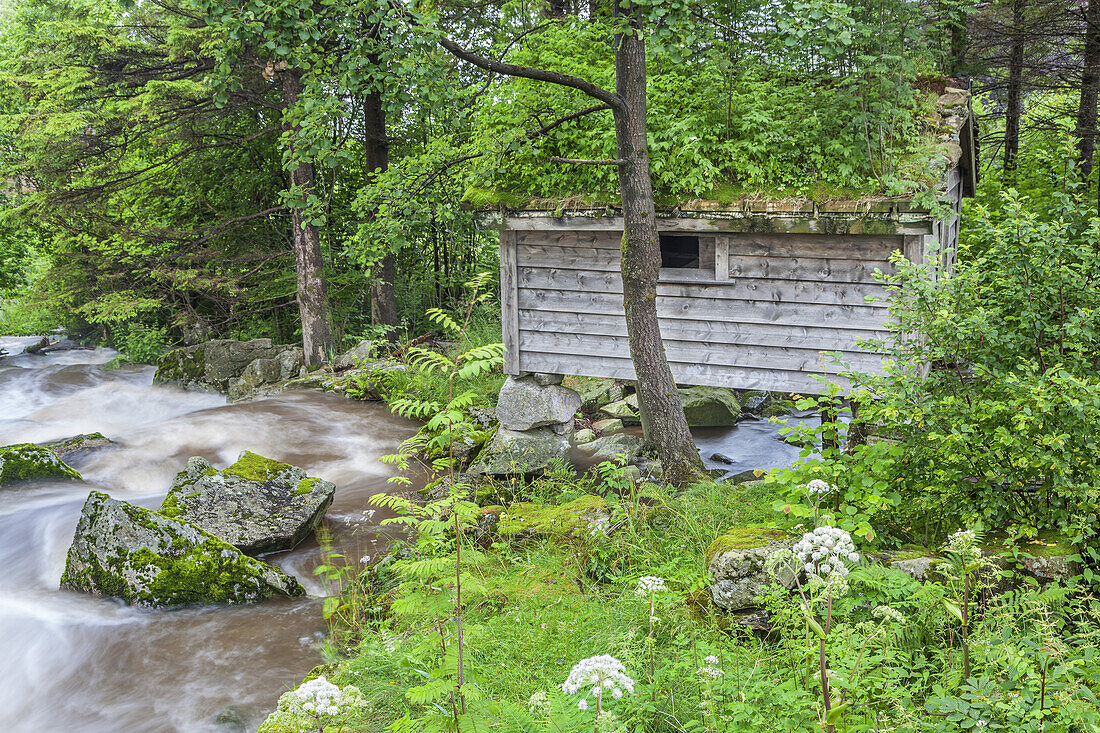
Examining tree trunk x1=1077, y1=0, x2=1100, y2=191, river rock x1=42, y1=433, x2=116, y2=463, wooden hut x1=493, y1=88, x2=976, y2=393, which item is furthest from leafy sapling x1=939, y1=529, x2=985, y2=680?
river rock x1=42, y1=433, x2=116, y2=463

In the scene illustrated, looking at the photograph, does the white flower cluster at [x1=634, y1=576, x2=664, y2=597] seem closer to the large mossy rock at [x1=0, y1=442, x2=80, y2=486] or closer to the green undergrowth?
the green undergrowth

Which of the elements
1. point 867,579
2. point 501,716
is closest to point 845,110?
point 867,579

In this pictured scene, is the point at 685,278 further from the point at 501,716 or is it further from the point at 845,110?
the point at 501,716

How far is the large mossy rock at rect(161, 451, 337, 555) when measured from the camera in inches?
317

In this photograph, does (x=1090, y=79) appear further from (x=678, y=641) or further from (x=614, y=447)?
(x=678, y=641)

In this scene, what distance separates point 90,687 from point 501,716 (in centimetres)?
412

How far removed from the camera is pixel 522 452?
973 cm

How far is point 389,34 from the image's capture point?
6984 mm

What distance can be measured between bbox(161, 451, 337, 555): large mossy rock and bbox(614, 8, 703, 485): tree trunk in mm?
3943

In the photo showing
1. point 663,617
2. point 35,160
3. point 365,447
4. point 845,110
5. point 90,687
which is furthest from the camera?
point 35,160

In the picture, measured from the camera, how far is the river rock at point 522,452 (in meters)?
9.63

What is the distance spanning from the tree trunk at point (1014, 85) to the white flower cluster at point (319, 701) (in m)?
14.2

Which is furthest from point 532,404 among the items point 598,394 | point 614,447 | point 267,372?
point 267,372

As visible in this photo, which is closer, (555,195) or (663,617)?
(663,617)
